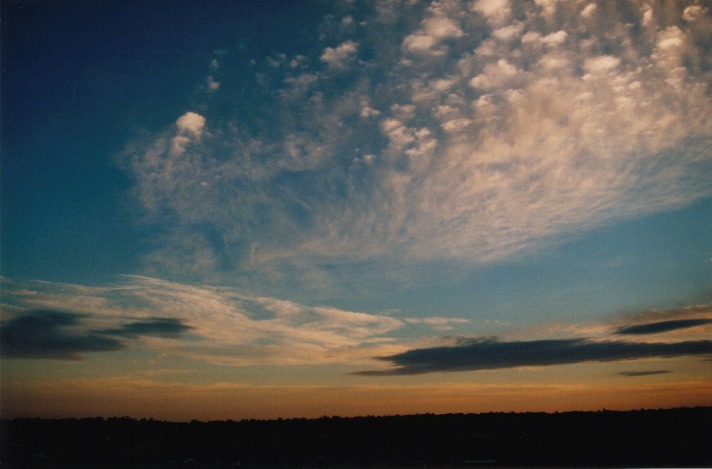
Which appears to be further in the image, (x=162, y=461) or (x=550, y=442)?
(x=550, y=442)

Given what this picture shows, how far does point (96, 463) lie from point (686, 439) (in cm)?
2348

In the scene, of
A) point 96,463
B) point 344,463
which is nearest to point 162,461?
point 96,463

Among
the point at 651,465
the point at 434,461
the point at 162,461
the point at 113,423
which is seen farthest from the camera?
the point at 113,423

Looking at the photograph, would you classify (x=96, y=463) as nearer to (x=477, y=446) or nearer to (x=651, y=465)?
(x=477, y=446)

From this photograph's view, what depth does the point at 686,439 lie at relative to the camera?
21609 millimetres

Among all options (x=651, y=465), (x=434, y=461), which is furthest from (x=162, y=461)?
(x=651, y=465)

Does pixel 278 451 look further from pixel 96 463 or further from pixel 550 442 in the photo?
pixel 550 442

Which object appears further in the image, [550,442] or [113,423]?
[113,423]

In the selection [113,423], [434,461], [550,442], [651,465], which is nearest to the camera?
[651,465]

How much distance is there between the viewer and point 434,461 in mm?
15922

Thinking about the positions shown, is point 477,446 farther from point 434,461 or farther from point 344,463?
point 344,463

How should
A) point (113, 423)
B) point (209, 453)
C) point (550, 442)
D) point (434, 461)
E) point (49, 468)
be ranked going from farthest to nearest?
point (113, 423)
point (550, 442)
point (209, 453)
point (434, 461)
point (49, 468)

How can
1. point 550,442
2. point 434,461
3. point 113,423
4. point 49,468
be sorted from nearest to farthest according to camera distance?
1. point 49,468
2. point 434,461
3. point 550,442
4. point 113,423

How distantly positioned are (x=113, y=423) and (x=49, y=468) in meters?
33.3
